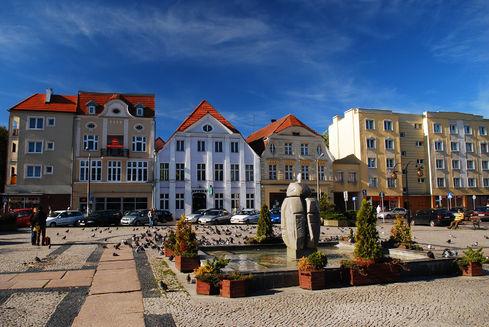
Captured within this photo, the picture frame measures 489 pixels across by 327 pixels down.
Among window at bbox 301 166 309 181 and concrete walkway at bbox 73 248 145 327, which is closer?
concrete walkway at bbox 73 248 145 327

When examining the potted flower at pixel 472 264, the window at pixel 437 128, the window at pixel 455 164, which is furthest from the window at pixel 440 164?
the potted flower at pixel 472 264

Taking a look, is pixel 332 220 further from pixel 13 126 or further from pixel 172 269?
pixel 13 126

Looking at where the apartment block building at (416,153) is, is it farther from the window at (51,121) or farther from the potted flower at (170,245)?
the potted flower at (170,245)

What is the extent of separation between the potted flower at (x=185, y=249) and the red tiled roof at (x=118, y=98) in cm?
4141

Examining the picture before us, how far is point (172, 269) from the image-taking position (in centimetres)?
1230

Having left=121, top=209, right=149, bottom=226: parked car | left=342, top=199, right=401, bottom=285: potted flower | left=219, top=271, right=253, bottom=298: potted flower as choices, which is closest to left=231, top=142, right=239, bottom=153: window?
left=121, top=209, right=149, bottom=226: parked car

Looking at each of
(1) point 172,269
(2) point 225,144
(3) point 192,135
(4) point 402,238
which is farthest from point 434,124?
(1) point 172,269

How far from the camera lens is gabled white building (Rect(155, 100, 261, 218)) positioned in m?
49.5

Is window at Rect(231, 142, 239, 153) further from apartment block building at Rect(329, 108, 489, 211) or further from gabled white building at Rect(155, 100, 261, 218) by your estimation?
apartment block building at Rect(329, 108, 489, 211)

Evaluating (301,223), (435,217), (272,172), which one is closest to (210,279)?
(301,223)

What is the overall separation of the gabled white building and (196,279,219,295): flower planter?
1592 inches

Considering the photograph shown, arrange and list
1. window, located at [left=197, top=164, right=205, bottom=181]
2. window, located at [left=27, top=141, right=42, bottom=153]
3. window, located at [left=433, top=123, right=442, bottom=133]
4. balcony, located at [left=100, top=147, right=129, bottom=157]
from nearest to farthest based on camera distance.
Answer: window, located at [left=27, top=141, right=42, bottom=153]
balcony, located at [left=100, top=147, right=129, bottom=157]
window, located at [left=197, top=164, right=205, bottom=181]
window, located at [left=433, top=123, right=442, bottom=133]

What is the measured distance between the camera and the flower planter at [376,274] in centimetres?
999

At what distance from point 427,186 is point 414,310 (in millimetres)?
60003
